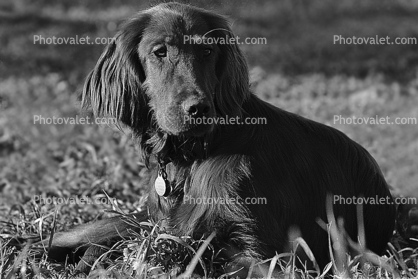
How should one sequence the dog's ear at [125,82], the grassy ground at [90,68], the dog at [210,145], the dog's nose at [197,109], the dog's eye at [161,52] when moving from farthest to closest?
1. the grassy ground at [90,68]
2. the dog's ear at [125,82]
3. the dog's eye at [161,52]
4. the dog at [210,145]
5. the dog's nose at [197,109]

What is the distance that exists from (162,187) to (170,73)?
700 mm

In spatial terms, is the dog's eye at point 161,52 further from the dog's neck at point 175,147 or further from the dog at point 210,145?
the dog's neck at point 175,147

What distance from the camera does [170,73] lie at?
4172 mm

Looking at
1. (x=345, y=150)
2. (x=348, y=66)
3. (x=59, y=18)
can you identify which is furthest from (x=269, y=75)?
(x=345, y=150)

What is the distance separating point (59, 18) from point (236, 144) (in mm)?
9293

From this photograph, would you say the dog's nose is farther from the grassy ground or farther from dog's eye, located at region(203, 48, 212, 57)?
the grassy ground

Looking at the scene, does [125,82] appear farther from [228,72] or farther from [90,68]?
[90,68]

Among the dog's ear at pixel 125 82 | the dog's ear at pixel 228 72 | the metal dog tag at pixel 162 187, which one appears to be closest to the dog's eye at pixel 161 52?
the dog's ear at pixel 125 82

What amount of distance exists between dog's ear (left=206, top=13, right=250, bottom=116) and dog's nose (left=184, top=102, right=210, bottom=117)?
281mm

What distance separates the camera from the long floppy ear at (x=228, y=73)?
4316mm

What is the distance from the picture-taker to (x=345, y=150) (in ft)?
15.5

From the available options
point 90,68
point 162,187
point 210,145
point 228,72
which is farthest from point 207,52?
point 90,68

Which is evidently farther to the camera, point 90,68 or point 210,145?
point 90,68

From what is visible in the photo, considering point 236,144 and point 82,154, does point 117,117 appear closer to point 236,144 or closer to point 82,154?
point 236,144
